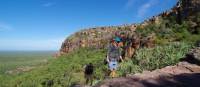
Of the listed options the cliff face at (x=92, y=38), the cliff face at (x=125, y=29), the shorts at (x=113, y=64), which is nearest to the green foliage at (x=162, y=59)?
the shorts at (x=113, y=64)

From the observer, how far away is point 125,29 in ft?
212

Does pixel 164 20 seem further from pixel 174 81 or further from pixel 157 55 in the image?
pixel 174 81

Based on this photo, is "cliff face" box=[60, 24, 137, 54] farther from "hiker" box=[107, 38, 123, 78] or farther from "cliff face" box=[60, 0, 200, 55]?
"hiker" box=[107, 38, 123, 78]

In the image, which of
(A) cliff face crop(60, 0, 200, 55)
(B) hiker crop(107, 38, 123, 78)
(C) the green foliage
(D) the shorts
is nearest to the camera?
(B) hiker crop(107, 38, 123, 78)

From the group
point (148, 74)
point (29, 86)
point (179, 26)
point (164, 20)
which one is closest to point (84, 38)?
point (29, 86)

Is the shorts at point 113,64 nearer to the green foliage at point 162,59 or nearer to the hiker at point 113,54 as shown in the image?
the hiker at point 113,54

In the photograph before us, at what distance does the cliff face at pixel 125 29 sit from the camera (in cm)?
3317

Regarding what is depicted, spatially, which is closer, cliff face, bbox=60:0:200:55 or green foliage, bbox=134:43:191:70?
green foliage, bbox=134:43:191:70

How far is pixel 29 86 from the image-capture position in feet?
235

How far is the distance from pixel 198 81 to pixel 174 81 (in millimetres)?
781

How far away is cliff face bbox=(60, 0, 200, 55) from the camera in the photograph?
33172mm

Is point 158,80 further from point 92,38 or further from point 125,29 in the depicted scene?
point 92,38

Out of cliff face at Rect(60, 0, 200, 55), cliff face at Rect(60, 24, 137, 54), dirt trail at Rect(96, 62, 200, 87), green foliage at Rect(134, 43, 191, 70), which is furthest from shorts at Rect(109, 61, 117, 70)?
cliff face at Rect(60, 24, 137, 54)

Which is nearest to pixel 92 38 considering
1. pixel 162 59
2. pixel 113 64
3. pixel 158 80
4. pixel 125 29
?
pixel 125 29
